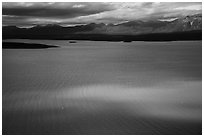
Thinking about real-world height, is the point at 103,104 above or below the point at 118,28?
below

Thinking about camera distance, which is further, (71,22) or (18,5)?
(71,22)

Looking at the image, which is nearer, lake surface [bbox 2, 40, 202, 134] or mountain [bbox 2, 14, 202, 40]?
lake surface [bbox 2, 40, 202, 134]

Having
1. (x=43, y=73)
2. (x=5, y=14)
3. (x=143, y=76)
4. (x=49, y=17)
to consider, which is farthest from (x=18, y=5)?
(x=143, y=76)

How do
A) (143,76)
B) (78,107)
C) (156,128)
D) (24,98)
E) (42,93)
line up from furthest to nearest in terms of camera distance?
(143,76) < (42,93) < (24,98) < (78,107) < (156,128)

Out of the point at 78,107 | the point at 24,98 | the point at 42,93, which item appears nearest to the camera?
the point at 78,107

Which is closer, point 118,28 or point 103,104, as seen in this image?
point 103,104

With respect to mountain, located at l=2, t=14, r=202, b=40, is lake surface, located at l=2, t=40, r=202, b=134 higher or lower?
lower

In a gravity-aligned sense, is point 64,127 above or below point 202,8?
below

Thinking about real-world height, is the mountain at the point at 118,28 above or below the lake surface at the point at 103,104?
above

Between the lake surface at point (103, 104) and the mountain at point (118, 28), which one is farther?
the mountain at point (118, 28)

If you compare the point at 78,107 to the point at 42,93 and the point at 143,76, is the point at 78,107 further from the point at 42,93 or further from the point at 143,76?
the point at 143,76
